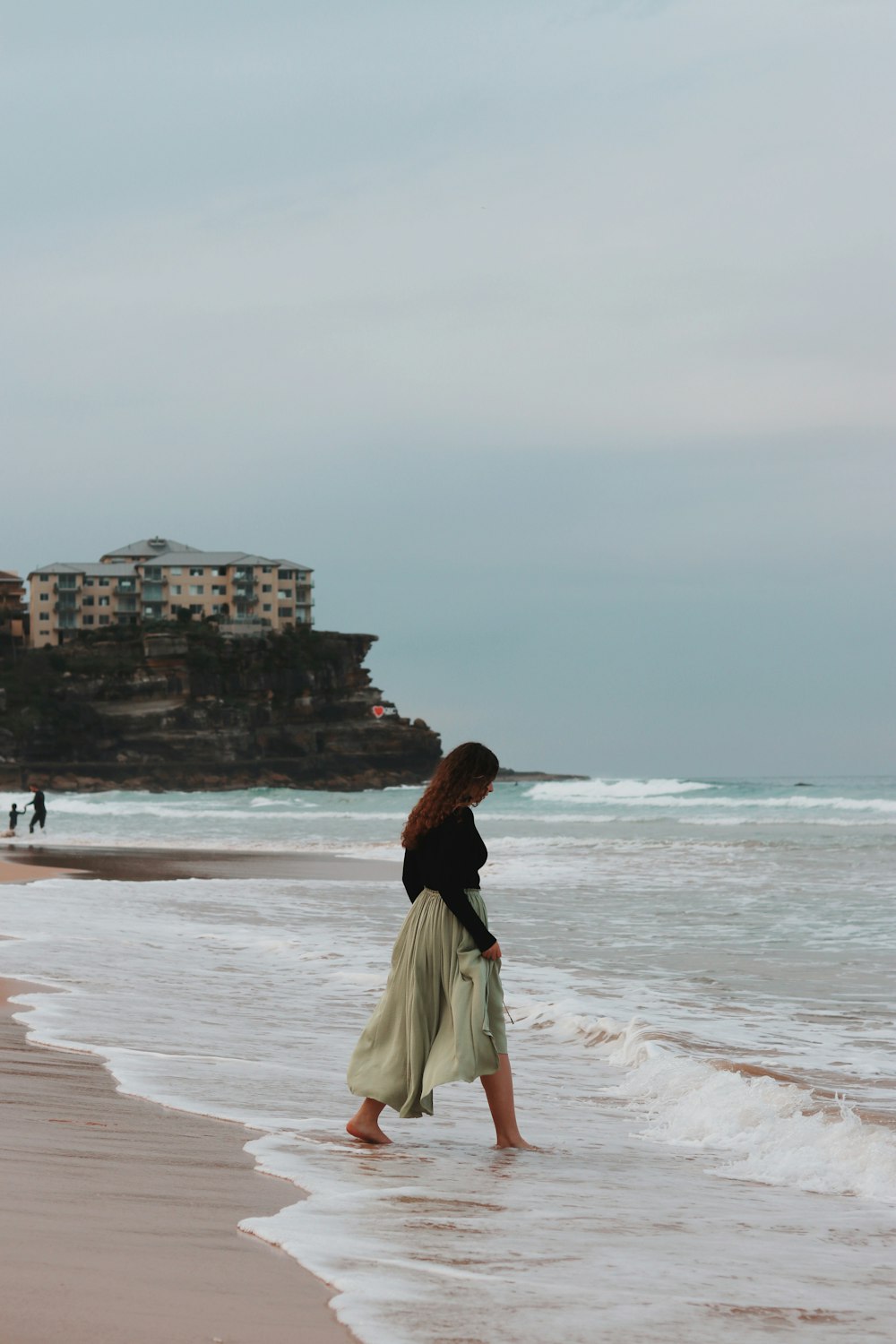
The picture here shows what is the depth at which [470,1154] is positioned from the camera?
4852mm

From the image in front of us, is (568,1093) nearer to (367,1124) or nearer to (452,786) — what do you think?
(367,1124)

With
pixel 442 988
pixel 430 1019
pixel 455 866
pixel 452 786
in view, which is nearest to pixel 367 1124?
pixel 430 1019

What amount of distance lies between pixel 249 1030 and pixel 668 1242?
430cm

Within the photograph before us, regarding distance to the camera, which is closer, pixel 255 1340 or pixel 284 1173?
pixel 255 1340

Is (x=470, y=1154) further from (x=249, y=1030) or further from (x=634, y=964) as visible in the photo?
(x=634, y=964)

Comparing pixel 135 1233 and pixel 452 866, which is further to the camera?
pixel 452 866

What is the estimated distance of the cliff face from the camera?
324ft

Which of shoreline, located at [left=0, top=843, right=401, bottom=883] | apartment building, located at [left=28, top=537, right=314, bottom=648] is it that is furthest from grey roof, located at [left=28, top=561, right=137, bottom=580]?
shoreline, located at [left=0, top=843, right=401, bottom=883]

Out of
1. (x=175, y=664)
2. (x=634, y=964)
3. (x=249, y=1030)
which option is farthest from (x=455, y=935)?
(x=175, y=664)

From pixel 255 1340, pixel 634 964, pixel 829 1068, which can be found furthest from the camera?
pixel 634 964

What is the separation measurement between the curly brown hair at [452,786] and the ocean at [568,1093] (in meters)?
1.22

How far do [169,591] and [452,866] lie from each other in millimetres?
125518

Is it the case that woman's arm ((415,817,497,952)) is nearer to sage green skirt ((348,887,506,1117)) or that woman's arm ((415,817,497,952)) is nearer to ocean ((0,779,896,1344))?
sage green skirt ((348,887,506,1117))

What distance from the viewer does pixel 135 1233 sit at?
3.30 meters
